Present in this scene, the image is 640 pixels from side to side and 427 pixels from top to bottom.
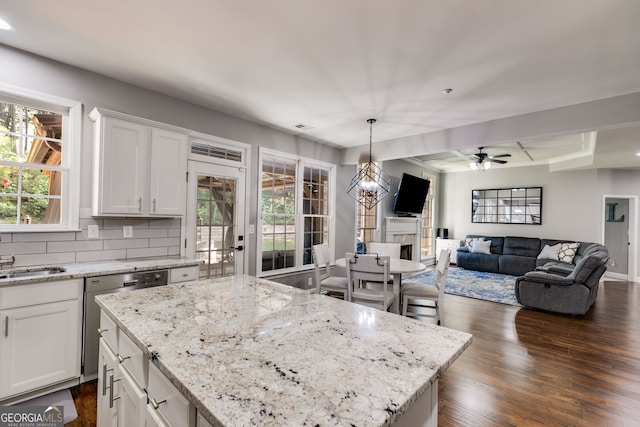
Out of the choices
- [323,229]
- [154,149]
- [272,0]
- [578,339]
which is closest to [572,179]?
[578,339]

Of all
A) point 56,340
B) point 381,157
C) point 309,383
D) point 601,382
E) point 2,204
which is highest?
point 381,157

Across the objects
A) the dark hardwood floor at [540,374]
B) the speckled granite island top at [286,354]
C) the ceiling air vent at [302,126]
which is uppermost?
the ceiling air vent at [302,126]

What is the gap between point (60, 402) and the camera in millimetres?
2178

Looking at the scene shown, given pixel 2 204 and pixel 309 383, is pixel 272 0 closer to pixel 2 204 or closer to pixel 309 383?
pixel 309 383

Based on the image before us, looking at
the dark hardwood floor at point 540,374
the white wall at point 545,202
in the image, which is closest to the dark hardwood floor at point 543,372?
the dark hardwood floor at point 540,374

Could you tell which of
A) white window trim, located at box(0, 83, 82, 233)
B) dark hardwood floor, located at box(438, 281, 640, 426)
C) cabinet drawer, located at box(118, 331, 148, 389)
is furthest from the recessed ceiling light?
dark hardwood floor, located at box(438, 281, 640, 426)

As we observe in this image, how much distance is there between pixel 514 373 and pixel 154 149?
3.89 m

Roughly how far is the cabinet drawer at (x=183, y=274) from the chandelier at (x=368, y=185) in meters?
2.63

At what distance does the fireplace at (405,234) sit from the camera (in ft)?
22.6

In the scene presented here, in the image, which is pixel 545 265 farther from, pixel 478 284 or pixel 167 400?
pixel 167 400

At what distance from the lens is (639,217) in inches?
267

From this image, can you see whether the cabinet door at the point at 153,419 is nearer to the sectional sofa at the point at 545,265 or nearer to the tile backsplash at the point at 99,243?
the tile backsplash at the point at 99,243

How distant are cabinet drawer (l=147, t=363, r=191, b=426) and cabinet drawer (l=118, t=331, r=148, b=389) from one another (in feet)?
0.20

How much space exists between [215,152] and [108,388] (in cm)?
283
